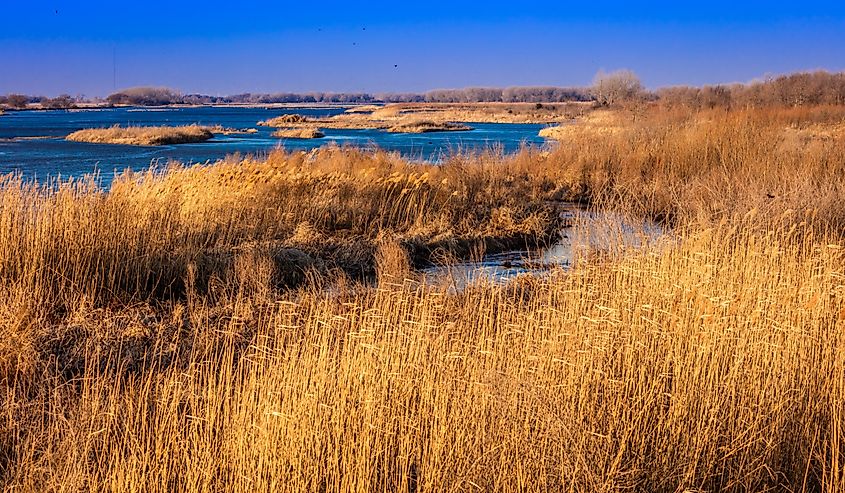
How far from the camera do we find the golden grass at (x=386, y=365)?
4465 millimetres

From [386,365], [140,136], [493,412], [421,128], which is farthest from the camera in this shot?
[421,128]

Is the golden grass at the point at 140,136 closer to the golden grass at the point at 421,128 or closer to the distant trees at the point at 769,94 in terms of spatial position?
the golden grass at the point at 421,128

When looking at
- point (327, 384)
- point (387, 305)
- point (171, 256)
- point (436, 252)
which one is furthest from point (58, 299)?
point (436, 252)

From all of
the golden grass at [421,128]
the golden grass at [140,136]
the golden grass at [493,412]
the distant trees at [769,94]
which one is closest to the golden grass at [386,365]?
the golden grass at [493,412]

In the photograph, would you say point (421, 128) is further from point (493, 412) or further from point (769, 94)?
point (493, 412)

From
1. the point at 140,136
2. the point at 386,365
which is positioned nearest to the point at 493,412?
the point at 386,365

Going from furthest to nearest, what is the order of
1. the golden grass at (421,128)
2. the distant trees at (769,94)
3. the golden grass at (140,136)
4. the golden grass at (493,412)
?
the golden grass at (421,128) < the golden grass at (140,136) < the distant trees at (769,94) < the golden grass at (493,412)

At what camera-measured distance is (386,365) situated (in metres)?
5.11

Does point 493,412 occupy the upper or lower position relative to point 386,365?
lower

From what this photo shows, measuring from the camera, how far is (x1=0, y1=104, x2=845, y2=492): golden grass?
176 inches

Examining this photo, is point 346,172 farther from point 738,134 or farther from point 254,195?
point 738,134

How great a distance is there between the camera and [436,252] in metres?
12.2

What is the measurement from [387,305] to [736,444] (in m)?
2.69

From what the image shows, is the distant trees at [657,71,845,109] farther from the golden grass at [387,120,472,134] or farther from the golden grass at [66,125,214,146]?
→ the golden grass at [387,120,472,134]
